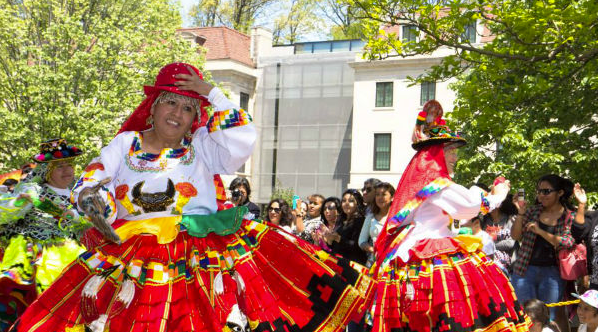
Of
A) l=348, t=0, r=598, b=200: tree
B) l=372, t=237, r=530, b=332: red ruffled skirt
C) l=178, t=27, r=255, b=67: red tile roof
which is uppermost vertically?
l=178, t=27, r=255, b=67: red tile roof

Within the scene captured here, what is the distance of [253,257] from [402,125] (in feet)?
→ 103

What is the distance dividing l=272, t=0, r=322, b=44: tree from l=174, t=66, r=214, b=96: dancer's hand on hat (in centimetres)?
3721

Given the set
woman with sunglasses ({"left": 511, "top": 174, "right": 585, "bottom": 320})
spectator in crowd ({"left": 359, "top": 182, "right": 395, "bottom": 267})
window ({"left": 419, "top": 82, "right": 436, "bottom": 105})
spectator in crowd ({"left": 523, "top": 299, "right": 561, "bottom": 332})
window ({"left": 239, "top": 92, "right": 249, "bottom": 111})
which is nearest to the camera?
spectator in crowd ({"left": 523, "top": 299, "right": 561, "bottom": 332})

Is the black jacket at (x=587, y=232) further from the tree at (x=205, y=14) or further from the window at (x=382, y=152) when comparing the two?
the tree at (x=205, y=14)

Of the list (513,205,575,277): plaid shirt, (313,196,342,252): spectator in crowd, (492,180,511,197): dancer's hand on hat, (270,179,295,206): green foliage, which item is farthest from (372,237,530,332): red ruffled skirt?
(270,179,295,206): green foliage

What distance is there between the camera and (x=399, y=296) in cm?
637

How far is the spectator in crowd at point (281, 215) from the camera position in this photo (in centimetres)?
1042

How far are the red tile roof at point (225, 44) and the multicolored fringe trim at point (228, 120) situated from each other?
33369mm

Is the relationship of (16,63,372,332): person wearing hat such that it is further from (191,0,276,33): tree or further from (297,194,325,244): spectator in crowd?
(191,0,276,33): tree

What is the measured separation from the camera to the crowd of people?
4477 mm

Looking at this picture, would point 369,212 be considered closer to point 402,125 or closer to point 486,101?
point 486,101

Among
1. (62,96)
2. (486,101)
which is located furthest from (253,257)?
(62,96)

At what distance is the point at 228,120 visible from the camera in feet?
16.2

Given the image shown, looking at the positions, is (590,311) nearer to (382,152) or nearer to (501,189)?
(501,189)
